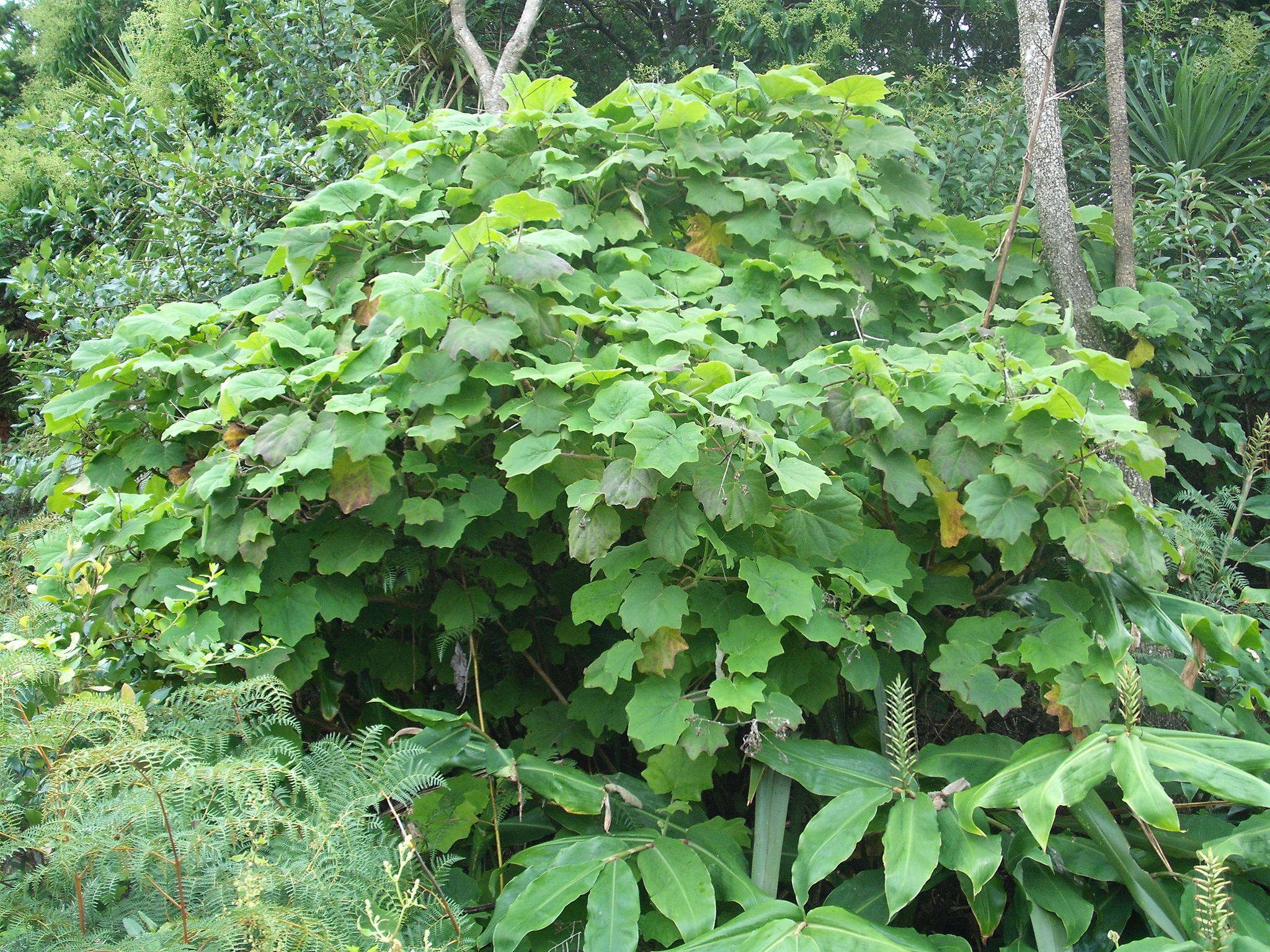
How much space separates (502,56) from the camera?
4.36 metres

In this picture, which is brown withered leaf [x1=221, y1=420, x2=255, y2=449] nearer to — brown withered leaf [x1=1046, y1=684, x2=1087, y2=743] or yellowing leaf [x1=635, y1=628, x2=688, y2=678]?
yellowing leaf [x1=635, y1=628, x2=688, y2=678]

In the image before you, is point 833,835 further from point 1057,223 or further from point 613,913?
point 1057,223

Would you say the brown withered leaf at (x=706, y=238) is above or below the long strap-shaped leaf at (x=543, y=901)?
above

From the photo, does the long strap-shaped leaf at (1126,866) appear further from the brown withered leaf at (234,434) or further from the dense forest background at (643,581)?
the brown withered leaf at (234,434)

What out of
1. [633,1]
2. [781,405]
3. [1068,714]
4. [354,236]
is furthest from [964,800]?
[633,1]

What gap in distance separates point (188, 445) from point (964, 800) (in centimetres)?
209

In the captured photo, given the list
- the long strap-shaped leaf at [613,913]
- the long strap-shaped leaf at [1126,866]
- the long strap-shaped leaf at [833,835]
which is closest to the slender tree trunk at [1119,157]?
the long strap-shaped leaf at [1126,866]

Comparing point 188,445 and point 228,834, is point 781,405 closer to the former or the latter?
point 228,834

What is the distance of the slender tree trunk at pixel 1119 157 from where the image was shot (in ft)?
10.8

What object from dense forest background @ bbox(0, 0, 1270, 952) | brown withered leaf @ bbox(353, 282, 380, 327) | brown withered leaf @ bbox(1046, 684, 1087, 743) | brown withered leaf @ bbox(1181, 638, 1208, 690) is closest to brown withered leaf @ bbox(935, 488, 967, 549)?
dense forest background @ bbox(0, 0, 1270, 952)

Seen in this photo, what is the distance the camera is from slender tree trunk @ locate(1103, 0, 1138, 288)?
328 cm

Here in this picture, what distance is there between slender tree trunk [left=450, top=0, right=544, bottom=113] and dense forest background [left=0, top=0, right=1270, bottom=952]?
37.7 inches

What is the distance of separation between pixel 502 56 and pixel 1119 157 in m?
2.59

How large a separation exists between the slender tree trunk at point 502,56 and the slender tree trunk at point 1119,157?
2221 mm
